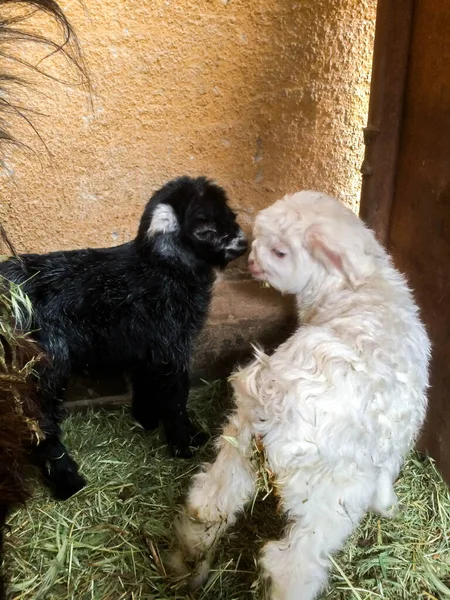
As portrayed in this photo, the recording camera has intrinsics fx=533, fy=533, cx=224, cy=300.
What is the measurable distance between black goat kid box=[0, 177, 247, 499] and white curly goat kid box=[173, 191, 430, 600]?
54cm

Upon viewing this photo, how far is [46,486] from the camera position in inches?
91.0

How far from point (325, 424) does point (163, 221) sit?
3.70 feet

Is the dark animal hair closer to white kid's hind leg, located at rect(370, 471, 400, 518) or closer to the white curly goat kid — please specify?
the white curly goat kid

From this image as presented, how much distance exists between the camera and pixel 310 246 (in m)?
2.05

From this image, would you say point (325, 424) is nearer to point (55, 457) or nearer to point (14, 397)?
point (14, 397)

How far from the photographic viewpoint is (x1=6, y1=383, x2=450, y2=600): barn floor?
73.5 inches

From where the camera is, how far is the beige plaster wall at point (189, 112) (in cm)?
248

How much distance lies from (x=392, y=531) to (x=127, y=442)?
1238mm

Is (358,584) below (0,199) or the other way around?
below

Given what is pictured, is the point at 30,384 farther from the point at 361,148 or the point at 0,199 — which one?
the point at 361,148

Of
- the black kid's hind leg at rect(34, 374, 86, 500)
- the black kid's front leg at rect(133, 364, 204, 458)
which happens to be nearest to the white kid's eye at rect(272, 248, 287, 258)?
the black kid's front leg at rect(133, 364, 204, 458)

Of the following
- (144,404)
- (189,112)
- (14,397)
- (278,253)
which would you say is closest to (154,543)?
(144,404)

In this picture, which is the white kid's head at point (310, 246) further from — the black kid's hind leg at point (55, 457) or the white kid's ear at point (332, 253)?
→ the black kid's hind leg at point (55, 457)

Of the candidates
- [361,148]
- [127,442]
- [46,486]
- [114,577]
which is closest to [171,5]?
[361,148]
